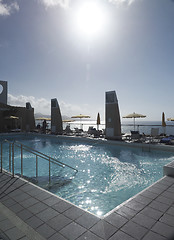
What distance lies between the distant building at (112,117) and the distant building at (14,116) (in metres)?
10.9

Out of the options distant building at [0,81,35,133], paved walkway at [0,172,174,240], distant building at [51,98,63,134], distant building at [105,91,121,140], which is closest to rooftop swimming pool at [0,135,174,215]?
paved walkway at [0,172,174,240]

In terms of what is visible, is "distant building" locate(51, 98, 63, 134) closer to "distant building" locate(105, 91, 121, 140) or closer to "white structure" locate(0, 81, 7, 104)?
"distant building" locate(105, 91, 121, 140)

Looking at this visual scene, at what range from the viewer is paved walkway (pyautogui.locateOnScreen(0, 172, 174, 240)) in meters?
1.81

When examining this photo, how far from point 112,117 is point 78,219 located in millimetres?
10683

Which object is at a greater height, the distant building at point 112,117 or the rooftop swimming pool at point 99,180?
the distant building at point 112,117

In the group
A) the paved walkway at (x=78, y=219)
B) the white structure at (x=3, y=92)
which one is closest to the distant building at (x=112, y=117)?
the paved walkway at (x=78, y=219)

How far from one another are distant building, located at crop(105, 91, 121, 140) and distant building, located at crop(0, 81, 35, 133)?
1093cm

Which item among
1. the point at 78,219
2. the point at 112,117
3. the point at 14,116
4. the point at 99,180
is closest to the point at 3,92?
the point at 14,116

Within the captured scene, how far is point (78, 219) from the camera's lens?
210cm

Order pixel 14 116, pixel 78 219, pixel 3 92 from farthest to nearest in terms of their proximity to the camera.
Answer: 1. pixel 14 116
2. pixel 3 92
3. pixel 78 219

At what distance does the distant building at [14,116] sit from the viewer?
1874cm

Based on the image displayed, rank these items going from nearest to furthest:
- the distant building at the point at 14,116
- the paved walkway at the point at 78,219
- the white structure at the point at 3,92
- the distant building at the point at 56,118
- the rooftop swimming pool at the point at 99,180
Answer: the paved walkway at the point at 78,219 → the rooftop swimming pool at the point at 99,180 → the distant building at the point at 56,118 → the white structure at the point at 3,92 → the distant building at the point at 14,116

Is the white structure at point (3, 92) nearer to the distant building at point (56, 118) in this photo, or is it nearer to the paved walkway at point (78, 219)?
the distant building at point (56, 118)

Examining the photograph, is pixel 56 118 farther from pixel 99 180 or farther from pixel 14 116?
pixel 99 180
